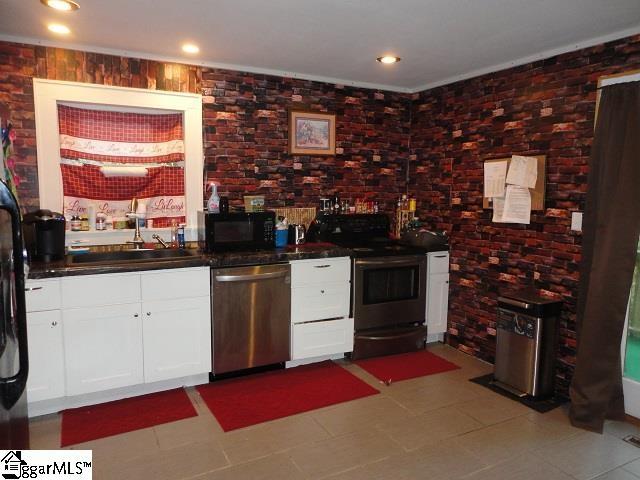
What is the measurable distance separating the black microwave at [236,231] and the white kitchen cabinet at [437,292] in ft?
4.90

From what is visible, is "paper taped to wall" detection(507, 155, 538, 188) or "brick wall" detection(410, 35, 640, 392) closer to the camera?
"brick wall" detection(410, 35, 640, 392)

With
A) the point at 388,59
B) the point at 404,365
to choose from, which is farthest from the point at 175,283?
the point at 388,59

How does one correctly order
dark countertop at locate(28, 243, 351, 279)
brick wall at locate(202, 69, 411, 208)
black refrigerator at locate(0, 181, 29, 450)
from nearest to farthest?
black refrigerator at locate(0, 181, 29, 450)
dark countertop at locate(28, 243, 351, 279)
brick wall at locate(202, 69, 411, 208)

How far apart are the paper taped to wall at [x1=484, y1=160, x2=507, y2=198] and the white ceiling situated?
2.56 feet

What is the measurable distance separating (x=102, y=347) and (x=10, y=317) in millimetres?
1662

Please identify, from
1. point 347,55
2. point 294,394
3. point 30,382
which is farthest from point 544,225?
point 30,382

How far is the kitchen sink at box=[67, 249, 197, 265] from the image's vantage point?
312 cm

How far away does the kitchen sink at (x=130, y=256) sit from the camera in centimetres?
312

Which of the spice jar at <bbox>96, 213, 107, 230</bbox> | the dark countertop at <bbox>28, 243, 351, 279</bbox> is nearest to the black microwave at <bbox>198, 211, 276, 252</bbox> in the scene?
the dark countertop at <bbox>28, 243, 351, 279</bbox>

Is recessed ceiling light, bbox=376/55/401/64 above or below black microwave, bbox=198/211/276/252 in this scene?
above

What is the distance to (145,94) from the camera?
3.44 m

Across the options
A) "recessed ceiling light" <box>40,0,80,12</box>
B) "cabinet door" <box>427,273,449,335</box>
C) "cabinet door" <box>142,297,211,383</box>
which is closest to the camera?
"recessed ceiling light" <box>40,0,80,12</box>

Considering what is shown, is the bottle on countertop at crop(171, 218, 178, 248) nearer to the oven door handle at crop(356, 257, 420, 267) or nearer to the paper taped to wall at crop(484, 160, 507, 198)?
the oven door handle at crop(356, 257, 420, 267)

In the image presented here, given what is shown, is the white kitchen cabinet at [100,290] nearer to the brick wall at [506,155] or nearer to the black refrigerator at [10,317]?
the black refrigerator at [10,317]
